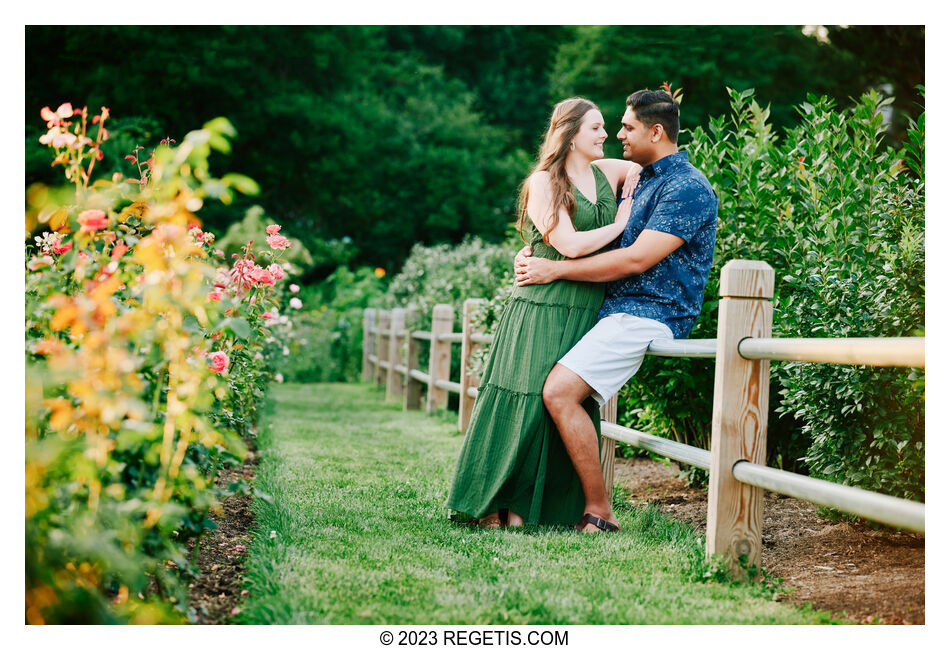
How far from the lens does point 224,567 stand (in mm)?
2881

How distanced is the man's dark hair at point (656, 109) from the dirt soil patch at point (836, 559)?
1.68 metres

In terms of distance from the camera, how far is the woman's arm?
3.32 m

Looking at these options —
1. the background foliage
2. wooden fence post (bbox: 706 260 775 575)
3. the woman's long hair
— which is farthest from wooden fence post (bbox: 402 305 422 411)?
wooden fence post (bbox: 706 260 775 575)

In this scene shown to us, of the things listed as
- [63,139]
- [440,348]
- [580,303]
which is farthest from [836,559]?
[440,348]

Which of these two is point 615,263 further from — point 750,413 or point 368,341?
point 368,341

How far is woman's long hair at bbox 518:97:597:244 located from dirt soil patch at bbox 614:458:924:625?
1519 millimetres

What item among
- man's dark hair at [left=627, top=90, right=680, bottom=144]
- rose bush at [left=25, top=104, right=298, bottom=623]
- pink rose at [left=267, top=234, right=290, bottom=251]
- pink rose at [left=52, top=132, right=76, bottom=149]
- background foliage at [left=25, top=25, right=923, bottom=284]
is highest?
background foliage at [left=25, top=25, right=923, bottom=284]

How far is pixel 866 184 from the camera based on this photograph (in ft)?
12.3

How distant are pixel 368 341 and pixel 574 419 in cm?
959

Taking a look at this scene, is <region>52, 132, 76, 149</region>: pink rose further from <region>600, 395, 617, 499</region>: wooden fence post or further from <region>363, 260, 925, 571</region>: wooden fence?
<region>600, 395, 617, 499</region>: wooden fence post

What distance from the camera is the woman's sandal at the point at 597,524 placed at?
3437 millimetres

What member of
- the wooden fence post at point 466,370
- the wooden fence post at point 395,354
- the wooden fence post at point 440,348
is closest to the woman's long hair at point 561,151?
the wooden fence post at point 466,370

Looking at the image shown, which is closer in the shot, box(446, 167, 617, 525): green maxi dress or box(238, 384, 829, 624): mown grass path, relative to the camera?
box(238, 384, 829, 624): mown grass path
